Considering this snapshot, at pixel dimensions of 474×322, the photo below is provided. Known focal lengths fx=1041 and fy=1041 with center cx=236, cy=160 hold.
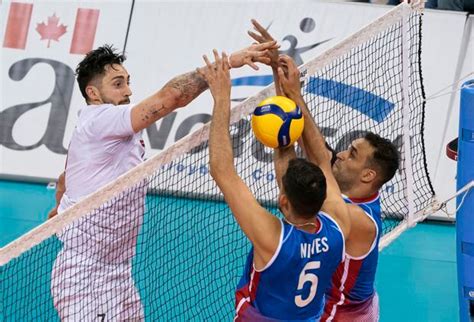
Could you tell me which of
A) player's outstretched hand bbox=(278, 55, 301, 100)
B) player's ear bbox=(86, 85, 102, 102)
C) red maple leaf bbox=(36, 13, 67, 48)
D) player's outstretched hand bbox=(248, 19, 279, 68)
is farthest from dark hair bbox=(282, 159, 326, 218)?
red maple leaf bbox=(36, 13, 67, 48)

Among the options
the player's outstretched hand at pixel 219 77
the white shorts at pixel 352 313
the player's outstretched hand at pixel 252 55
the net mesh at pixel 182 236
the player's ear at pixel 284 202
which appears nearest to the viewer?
the player's ear at pixel 284 202

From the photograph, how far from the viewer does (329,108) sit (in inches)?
415

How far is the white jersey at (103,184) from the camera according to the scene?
281 inches

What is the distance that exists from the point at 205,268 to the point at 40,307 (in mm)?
1546

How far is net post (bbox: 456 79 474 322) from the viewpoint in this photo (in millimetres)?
7402

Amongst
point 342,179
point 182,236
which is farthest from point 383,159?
point 182,236

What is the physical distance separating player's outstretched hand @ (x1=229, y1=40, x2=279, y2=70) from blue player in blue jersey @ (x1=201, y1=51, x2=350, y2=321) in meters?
0.24

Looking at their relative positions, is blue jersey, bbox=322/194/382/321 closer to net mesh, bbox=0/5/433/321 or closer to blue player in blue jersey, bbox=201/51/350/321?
blue player in blue jersey, bbox=201/51/350/321

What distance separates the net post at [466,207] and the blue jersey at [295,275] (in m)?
1.81

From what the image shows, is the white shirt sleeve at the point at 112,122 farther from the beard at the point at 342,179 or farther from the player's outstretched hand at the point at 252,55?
the beard at the point at 342,179

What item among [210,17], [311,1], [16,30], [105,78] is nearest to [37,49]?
[16,30]

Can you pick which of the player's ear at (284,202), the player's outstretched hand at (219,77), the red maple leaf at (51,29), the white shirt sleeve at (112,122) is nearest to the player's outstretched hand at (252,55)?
the player's outstretched hand at (219,77)

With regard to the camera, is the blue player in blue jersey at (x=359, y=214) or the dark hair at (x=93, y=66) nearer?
the blue player in blue jersey at (x=359, y=214)

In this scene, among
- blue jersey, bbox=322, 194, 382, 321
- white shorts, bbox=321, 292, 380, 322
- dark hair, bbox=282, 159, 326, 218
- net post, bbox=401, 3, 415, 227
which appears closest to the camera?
dark hair, bbox=282, 159, 326, 218
